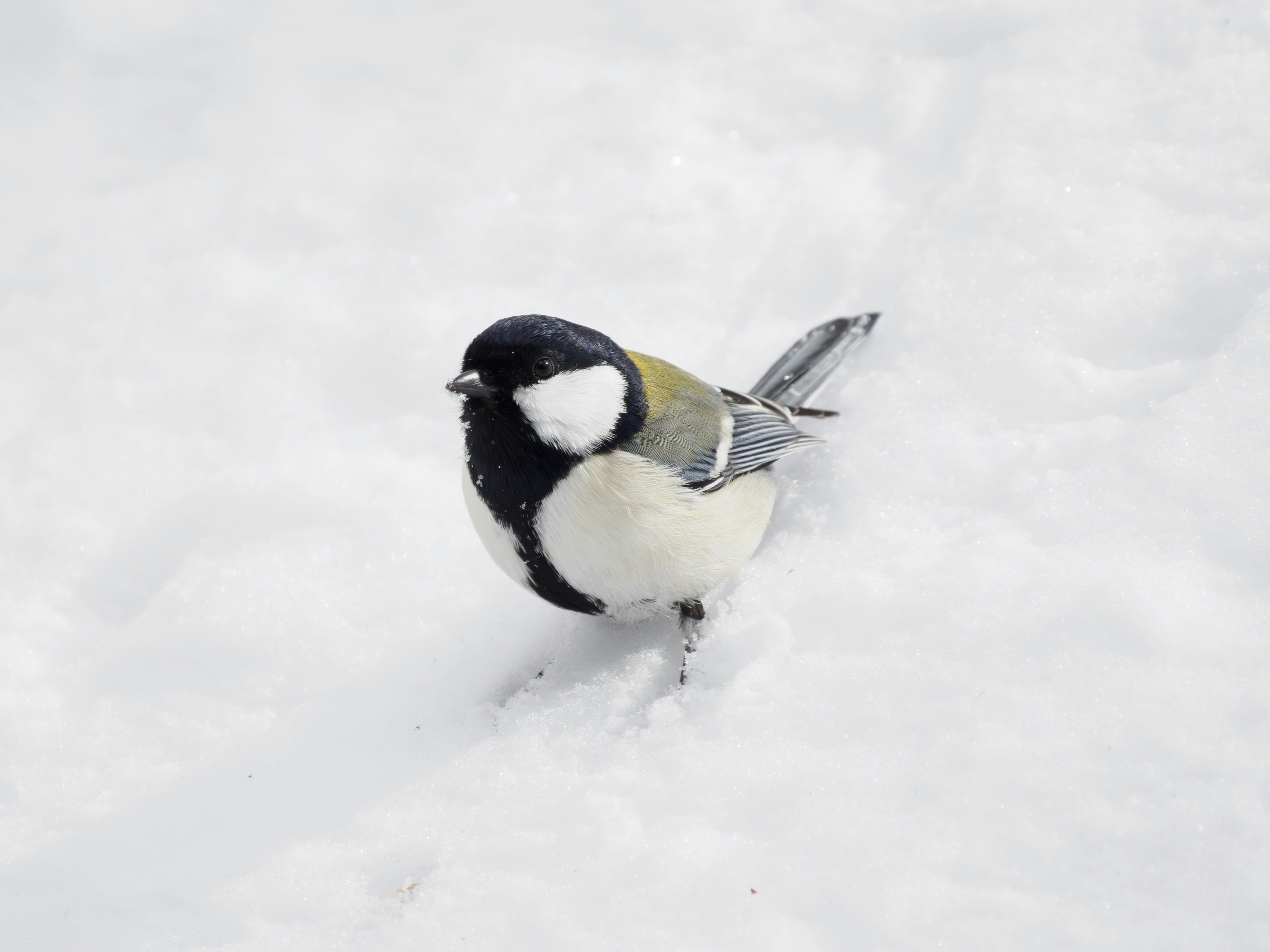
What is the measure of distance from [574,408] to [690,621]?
0.88m

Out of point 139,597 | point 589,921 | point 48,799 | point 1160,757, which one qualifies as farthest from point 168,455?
point 1160,757

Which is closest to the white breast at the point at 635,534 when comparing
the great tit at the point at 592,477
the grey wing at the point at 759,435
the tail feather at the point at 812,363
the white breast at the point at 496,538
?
the great tit at the point at 592,477

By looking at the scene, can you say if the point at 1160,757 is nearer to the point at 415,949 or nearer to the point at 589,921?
the point at 589,921

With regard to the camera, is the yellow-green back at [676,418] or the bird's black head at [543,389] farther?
the yellow-green back at [676,418]

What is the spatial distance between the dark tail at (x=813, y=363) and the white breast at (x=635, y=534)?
0.88 meters

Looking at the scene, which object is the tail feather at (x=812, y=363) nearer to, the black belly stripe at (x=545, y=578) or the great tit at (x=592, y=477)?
the great tit at (x=592, y=477)

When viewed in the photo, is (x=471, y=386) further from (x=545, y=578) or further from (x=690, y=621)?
(x=690, y=621)

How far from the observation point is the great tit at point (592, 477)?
8.71ft

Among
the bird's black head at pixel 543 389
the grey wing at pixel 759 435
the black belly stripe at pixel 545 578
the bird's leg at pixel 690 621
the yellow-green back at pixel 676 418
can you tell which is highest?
the bird's black head at pixel 543 389

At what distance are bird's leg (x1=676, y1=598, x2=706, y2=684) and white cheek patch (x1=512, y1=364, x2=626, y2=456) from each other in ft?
2.13

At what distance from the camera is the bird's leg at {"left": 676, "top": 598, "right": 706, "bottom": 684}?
9.96 feet

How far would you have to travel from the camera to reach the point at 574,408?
2.72 metres

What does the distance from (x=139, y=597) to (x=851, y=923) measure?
2.76 metres

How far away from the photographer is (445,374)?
4.15 metres
